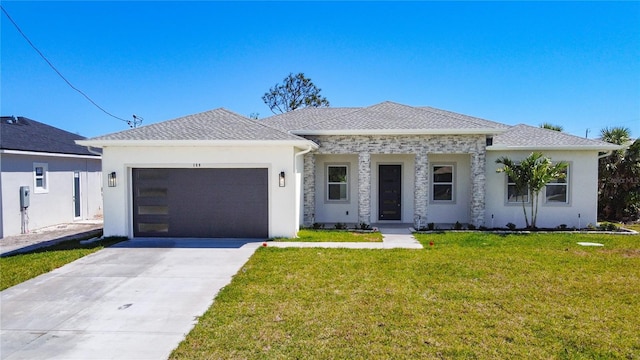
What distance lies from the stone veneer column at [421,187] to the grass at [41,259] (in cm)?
952

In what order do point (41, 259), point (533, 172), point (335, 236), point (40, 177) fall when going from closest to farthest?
point (41, 259) → point (335, 236) → point (533, 172) → point (40, 177)

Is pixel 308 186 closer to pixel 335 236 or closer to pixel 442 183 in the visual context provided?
pixel 335 236

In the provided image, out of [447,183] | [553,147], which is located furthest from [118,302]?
[553,147]

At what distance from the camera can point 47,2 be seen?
41.6 feet

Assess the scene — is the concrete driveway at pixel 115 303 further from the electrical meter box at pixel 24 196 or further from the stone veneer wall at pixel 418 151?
the electrical meter box at pixel 24 196

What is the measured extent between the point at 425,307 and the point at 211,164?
296 inches

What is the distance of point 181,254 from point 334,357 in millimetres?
6202

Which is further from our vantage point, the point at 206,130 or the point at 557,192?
the point at 557,192

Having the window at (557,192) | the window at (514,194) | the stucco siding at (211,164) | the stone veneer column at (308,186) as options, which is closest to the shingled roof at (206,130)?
the stucco siding at (211,164)

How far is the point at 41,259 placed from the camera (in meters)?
8.59

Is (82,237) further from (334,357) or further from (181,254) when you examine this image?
(334,357)

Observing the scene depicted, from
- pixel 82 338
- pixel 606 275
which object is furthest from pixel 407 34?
pixel 82 338

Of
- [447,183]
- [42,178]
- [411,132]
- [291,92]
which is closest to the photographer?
[411,132]

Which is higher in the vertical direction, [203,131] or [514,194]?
[203,131]
